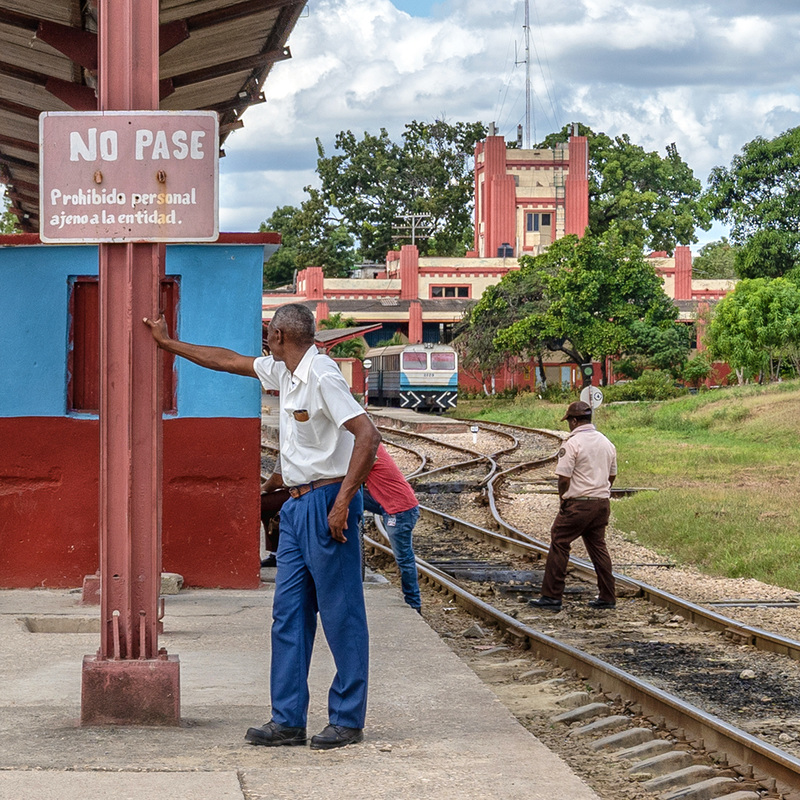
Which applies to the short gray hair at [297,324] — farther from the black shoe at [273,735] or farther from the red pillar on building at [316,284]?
the red pillar on building at [316,284]

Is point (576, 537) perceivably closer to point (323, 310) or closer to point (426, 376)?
point (426, 376)

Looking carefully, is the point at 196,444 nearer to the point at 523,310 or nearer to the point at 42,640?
the point at 42,640

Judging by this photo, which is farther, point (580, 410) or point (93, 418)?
point (580, 410)

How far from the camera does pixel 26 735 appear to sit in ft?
19.0

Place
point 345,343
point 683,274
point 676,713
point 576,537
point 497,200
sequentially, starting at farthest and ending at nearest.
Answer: point 497,200 → point 683,274 → point 345,343 → point 576,537 → point 676,713

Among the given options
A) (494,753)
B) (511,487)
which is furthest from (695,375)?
(494,753)

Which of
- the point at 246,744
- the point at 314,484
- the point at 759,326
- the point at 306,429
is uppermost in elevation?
the point at 759,326

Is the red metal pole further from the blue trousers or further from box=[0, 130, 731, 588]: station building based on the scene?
box=[0, 130, 731, 588]: station building

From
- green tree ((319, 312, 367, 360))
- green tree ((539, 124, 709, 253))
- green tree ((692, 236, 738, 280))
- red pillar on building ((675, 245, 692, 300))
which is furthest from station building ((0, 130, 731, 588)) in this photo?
green tree ((692, 236, 738, 280))

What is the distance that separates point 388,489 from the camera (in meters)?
9.07

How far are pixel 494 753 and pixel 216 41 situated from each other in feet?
24.8

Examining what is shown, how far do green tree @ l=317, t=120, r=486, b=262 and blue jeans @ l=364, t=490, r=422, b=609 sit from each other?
7822cm

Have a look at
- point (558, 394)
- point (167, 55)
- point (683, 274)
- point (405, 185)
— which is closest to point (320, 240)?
point (405, 185)

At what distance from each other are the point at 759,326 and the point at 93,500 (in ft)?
144
